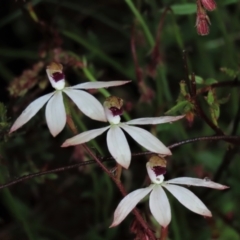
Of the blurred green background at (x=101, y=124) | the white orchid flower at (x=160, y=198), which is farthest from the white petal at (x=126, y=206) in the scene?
the blurred green background at (x=101, y=124)

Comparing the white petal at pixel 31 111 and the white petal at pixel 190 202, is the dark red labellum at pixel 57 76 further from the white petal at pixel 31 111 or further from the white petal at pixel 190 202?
the white petal at pixel 190 202

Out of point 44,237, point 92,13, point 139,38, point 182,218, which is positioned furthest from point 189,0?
point 44,237

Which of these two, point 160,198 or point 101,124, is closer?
point 160,198

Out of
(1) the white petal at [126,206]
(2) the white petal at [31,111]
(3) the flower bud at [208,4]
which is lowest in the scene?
(1) the white petal at [126,206]

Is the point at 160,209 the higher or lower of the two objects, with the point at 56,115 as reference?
lower

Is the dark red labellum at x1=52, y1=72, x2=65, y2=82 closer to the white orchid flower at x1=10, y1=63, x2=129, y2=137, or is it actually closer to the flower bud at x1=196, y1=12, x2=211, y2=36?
the white orchid flower at x1=10, y1=63, x2=129, y2=137

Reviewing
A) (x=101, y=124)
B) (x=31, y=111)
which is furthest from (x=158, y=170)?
(x=101, y=124)

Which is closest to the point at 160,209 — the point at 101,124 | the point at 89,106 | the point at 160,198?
the point at 160,198

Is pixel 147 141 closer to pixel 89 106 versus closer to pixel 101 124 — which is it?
pixel 89 106
